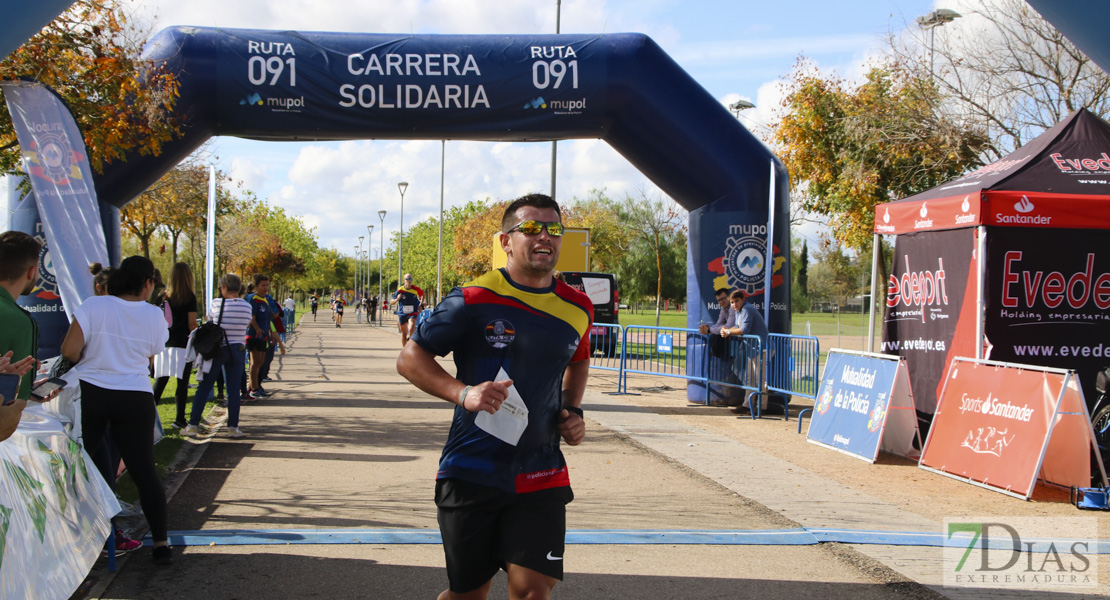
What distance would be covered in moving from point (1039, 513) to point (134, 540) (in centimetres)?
621

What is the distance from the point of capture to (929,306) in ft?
30.8

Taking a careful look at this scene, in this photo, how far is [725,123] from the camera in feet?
39.9

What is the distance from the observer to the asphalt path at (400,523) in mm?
4785

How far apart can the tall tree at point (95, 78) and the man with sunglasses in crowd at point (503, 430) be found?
5.90m

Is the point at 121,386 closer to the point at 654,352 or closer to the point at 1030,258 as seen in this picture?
the point at 1030,258

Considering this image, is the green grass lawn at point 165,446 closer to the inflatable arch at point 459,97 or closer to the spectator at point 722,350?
the inflatable arch at point 459,97

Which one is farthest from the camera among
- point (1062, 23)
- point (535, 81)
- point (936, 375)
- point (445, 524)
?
point (535, 81)

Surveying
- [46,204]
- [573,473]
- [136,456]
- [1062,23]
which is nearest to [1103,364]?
[573,473]

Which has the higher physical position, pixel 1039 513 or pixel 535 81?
pixel 535 81

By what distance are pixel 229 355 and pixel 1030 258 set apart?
8.08 m

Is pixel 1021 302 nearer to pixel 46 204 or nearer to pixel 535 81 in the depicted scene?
pixel 535 81

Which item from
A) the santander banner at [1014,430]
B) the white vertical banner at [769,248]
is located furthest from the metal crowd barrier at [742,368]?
the santander banner at [1014,430]

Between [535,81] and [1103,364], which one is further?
[535,81]

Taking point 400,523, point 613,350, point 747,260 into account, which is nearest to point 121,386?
point 400,523
